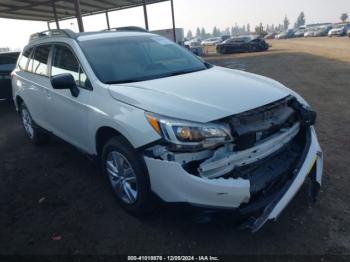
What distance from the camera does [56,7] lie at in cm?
2209

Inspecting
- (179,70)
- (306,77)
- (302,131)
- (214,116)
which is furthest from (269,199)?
(306,77)

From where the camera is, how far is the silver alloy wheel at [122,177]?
313 cm

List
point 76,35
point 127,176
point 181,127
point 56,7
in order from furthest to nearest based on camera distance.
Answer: point 56,7
point 76,35
point 127,176
point 181,127

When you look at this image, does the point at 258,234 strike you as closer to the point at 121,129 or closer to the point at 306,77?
the point at 121,129

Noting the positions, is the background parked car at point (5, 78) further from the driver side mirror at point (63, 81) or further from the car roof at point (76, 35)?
the driver side mirror at point (63, 81)

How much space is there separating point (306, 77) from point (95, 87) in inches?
374

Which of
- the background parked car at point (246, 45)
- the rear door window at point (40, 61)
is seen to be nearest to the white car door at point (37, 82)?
the rear door window at point (40, 61)

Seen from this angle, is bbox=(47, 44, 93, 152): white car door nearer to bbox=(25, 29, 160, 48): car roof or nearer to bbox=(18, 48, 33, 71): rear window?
bbox=(25, 29, 160, 48): car roof

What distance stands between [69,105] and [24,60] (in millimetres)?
2418

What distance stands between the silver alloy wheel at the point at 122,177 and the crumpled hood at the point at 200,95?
0.63 m

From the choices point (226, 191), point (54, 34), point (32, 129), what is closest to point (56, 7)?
point (32, 129)

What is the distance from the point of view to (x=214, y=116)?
2580mm

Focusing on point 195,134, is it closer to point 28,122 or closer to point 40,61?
point 40,61

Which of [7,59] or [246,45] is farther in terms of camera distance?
[246,45]
